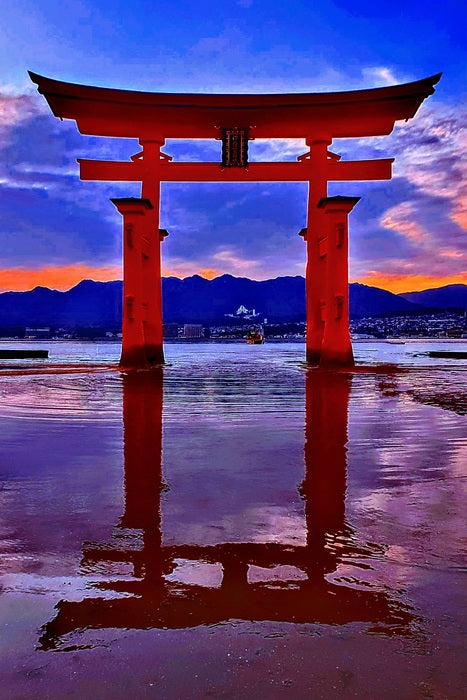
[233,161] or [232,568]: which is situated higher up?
[233,161]

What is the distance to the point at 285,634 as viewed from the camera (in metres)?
1.57

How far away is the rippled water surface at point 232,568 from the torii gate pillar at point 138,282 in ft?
36.8

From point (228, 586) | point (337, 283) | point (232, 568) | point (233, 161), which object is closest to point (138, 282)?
point (233, 161)

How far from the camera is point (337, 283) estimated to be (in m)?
15.4

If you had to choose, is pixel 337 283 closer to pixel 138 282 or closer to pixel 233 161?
pixel 233 161

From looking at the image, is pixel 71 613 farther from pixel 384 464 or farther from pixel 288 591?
pixel 384 464

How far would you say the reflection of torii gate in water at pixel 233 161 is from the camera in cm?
1529

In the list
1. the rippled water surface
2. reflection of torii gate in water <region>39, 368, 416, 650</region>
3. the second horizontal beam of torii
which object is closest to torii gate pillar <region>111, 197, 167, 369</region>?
the second horizontal beam of torii

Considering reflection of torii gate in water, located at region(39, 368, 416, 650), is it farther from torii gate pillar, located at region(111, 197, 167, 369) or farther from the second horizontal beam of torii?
the second horizontal beam of torii

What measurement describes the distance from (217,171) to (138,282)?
4563 mm

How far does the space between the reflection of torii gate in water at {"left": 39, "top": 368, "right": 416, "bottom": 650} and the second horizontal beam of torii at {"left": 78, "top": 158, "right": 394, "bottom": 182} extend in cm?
1519

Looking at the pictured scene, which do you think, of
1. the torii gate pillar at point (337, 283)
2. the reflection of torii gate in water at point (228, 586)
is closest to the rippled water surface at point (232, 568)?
the reflection of torii gate in water at point (228, 586)

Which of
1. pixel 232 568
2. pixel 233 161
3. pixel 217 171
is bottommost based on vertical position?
pixel 232 568

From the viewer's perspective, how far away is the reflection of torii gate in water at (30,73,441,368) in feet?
50.2
